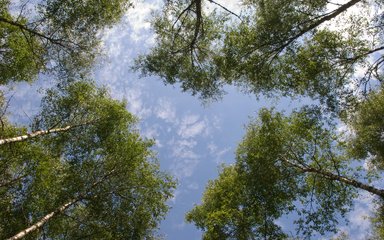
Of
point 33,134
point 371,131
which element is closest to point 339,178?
point 371,131

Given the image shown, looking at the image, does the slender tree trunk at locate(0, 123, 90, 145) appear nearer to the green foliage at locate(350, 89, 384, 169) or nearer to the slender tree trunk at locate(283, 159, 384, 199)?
the slender tree trunk at locate(283, 159, 384, 199)

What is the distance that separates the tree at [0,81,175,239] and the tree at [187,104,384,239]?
3.81 m

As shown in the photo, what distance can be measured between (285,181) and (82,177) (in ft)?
30.9

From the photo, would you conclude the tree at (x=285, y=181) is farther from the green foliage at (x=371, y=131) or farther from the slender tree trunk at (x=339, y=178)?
the green foliage at (x=371, y=131)

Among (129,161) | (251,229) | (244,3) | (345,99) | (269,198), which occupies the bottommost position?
(251,229)

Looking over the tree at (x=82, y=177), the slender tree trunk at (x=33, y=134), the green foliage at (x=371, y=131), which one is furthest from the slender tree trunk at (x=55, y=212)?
the green foliage at (x=371, y=131)

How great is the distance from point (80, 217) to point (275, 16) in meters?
12.9

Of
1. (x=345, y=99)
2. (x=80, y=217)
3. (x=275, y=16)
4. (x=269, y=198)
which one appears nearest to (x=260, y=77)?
(x=275, y=16)

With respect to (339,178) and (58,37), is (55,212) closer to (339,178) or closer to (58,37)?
(58,37)

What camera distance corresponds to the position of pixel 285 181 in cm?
1472

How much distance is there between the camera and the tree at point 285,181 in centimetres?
1365

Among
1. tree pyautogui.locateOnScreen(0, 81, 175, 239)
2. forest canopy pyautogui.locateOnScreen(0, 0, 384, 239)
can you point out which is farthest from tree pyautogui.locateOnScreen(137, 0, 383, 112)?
tree pyautogui.locateOnScreen(0, 81, 175, 239)

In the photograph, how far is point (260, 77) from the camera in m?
15.3

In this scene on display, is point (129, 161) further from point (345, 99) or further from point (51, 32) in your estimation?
point (345, 99)
